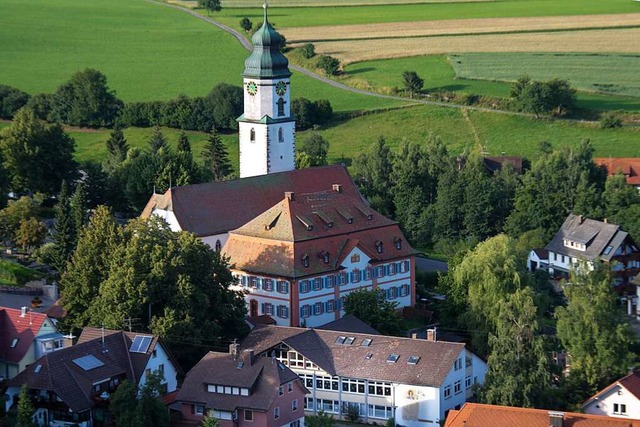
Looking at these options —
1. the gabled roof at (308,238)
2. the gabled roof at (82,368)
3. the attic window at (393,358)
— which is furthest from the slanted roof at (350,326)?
the gabled roof at (82,368)

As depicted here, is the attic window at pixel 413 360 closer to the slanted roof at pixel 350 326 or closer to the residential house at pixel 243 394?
the residential house at pixel 243 394

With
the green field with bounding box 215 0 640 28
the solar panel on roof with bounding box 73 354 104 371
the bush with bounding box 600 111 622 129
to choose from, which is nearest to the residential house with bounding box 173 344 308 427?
the solar panel on roof with bounding box 73 354 104 371

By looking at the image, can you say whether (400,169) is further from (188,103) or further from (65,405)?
(65,405)

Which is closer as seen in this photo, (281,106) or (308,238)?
(308,238)

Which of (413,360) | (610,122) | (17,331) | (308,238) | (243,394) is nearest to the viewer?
(243,394)

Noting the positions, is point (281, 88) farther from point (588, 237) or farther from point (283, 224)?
point (588, 237)

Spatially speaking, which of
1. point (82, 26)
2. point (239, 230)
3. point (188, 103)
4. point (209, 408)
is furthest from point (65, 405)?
point (82, 26)

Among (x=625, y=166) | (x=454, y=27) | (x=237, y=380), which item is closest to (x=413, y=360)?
(x=237, y=380)
